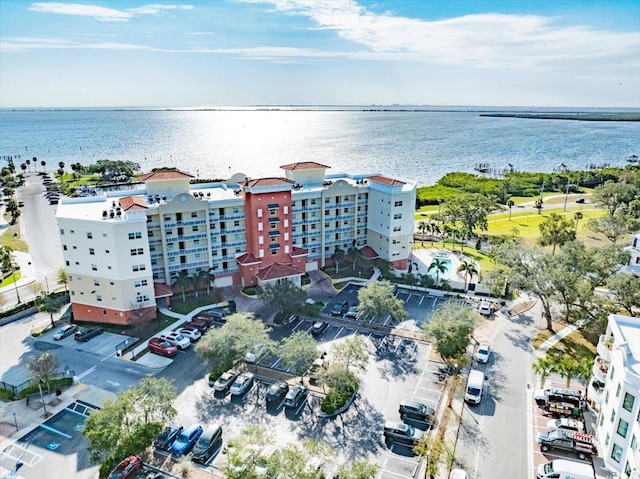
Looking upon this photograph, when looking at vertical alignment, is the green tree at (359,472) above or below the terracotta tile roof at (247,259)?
below

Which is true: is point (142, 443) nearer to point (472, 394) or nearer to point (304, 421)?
point (304, 421)

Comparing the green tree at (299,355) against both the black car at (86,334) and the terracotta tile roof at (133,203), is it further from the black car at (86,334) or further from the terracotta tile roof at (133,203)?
the terracotta tile roof at (133,203)

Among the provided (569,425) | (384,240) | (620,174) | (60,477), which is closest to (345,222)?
(384,240)

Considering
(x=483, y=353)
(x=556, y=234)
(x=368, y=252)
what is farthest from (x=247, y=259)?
(x=556, y=234)

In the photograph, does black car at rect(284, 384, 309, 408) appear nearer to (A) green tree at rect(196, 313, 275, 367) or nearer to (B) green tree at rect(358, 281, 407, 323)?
(A) green tree at rect(196, 313, 275, 367)

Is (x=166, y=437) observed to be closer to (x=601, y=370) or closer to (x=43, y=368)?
(x=43, y=368)

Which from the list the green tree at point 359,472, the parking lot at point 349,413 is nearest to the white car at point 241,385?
the parking lot at point 349,413
